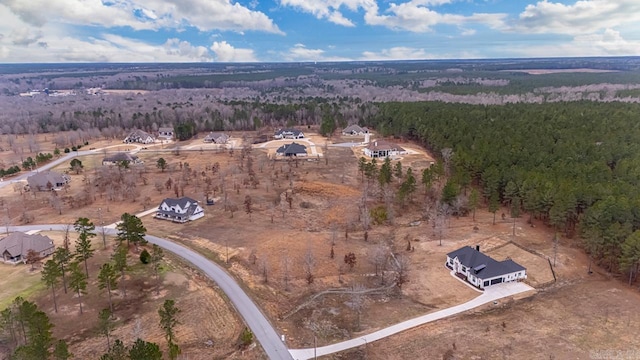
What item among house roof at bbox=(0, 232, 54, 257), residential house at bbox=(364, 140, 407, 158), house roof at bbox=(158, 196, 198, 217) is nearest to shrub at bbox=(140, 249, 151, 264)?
house roof at bbox=(0, 232, 54, 257)

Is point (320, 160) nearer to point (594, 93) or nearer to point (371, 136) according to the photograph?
point (371, 136)

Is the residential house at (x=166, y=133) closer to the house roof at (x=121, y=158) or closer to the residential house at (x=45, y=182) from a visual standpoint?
the house roof at (x=121, y=158)

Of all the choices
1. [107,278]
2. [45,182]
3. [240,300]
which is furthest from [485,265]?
[45,182]

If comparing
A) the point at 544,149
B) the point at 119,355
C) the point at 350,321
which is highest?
the point at 544,149

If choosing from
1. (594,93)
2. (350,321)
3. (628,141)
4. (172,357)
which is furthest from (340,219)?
(594,93)

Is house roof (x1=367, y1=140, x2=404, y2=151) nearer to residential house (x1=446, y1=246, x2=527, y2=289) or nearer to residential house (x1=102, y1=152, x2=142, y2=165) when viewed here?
residential house (x1=102, y1=152, x2=142, y2=165)

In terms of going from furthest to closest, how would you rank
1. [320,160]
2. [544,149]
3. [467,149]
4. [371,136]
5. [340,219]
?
[371,136], [320,160], [467,149], [544,149], [340,219]

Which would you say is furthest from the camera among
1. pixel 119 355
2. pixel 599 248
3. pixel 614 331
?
pixel 599 248
